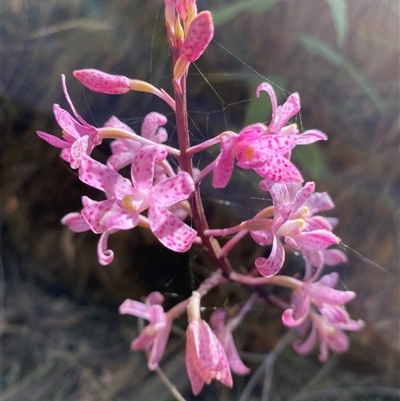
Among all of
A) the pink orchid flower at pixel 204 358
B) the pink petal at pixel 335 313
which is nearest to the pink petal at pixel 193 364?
the pink orchid flower at pixel 204 358

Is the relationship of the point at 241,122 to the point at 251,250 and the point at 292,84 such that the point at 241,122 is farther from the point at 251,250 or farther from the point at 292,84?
the point at 251,250

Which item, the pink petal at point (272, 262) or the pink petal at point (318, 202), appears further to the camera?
the pink petal at point (318, 202)

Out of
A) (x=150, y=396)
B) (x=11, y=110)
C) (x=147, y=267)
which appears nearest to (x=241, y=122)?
(x=147, y=267)

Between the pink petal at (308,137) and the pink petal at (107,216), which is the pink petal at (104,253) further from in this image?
the pink petal at (308,137)

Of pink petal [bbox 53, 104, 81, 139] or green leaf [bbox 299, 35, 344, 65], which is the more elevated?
green leaf [bbox 299, 35, 344, 65]

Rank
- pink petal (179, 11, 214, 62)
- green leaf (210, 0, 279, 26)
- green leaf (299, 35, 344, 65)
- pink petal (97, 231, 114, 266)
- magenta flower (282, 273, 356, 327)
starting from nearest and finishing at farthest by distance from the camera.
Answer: pink petal (179, 11, 214, 62) → pink petal (97, 231, 114, 266) → magenta flower (282, 273, 356, 327) → green leaf (210, 0, 279, 26) → green leaf (299, 35, 344, 65)

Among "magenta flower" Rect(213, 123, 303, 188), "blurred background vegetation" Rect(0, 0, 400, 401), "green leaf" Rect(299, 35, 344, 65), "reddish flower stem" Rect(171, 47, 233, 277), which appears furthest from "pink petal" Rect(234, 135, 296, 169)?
"green leaf" Rect(299, 35, 344, 65)

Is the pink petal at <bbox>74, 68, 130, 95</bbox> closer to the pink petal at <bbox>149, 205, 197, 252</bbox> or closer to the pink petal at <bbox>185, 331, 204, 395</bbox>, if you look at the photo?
the pink petal at <bbox>149, 205, 197, 252</bbox>
